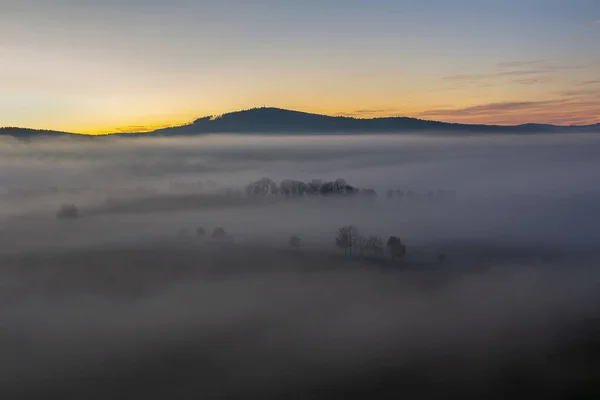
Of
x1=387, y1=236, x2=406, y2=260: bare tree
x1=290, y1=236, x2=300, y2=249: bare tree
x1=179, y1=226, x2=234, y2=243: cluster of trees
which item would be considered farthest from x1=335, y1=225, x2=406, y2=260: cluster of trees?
x1=179, y1=226, x2=234, y2=243: cluster of trees

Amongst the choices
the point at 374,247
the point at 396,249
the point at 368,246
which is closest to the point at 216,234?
the point at 368,246

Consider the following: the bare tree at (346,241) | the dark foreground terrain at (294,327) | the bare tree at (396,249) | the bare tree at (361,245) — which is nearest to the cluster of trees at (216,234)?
the dark foreground terrain at (294,327)

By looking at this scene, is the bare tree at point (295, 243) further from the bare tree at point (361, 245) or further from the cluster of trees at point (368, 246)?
the bare tree at point (361, 245)

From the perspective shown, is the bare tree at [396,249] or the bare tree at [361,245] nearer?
the bare tree at [396,249]

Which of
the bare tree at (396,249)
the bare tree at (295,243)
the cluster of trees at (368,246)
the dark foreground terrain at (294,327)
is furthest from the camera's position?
the bare tree at (295,243)

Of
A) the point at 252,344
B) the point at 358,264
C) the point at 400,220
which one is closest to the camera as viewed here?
the point at 252,344

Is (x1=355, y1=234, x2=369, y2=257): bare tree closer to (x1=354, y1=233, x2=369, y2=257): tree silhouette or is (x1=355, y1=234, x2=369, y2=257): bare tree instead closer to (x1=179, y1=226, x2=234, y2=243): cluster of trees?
(x1=354, y1=233, x2=369, y2=257): tree silhouette

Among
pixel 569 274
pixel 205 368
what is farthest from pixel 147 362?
pixel 569 274

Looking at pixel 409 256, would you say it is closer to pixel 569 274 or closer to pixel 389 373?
pixel 569 274

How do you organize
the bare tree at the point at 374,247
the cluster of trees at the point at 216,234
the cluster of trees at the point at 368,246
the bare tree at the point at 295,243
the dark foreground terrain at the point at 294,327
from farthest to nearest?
the cluster of trees at the point at 216,234
the bare tree at the point at 295,243
the bare tree at the point at 374,247
the cluster of trees at the point at 368,246
the dark foreground terrain at the point at 294,327
